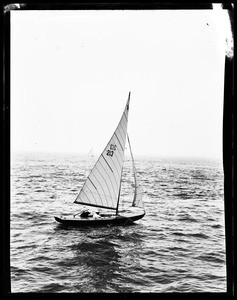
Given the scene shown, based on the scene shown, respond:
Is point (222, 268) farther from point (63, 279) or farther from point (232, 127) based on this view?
point (63, 279)

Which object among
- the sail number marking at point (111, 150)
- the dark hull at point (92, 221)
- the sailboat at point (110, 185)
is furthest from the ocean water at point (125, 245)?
the sail number marking at point (111, 150)

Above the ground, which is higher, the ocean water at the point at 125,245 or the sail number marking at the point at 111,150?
the sail number marking at the point at 111,150

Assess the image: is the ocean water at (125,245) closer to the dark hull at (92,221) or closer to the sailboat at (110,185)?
the dark hull at (92,221)

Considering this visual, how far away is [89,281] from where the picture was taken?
444 cm

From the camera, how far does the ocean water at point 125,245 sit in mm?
4438

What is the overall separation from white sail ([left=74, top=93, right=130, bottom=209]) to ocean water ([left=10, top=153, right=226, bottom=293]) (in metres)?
1.00

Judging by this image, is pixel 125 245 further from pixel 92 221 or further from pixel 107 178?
pixel 107 178

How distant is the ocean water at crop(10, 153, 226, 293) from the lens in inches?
175

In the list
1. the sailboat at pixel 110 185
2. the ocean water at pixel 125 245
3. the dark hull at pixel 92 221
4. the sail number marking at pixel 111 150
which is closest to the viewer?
the ocean water at pixel 125 245

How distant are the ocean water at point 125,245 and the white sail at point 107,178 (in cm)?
100

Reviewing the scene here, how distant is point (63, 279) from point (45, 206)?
18.9 m

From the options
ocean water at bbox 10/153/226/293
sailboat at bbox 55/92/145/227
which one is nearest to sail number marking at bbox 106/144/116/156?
sailboat at bbox 55/92/145/227
